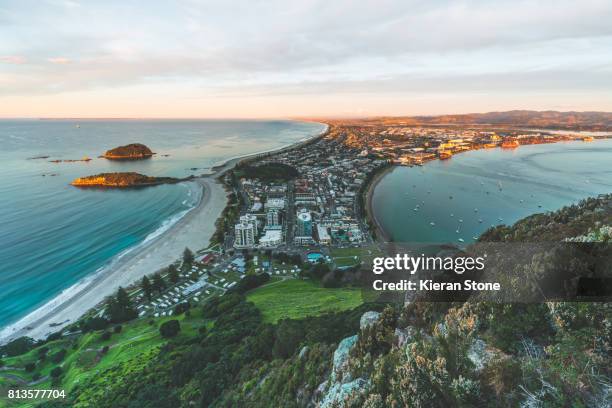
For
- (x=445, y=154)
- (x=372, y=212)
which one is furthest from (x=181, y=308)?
(x=445, y=154)

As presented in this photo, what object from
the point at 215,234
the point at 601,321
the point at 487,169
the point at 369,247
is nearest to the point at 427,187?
the point at 487,169

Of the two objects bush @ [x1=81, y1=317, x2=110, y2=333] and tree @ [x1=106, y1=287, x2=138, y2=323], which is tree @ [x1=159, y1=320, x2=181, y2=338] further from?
bush @ [x1=81, y1=317, x2=110, y2=333]

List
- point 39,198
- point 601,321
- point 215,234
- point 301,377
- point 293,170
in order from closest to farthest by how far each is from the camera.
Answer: point 601,321 → point 301,377 → point 215,234 → point 39,198 → point 293,170

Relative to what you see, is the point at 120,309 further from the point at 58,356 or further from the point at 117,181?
the point at 117,181

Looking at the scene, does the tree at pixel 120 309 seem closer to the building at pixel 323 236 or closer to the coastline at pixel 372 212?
the building at pixel 323 236

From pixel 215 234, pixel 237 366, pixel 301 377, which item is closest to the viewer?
pixel 301 377

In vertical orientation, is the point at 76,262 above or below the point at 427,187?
below

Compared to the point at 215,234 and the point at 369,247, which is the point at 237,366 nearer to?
the point at 369,247
